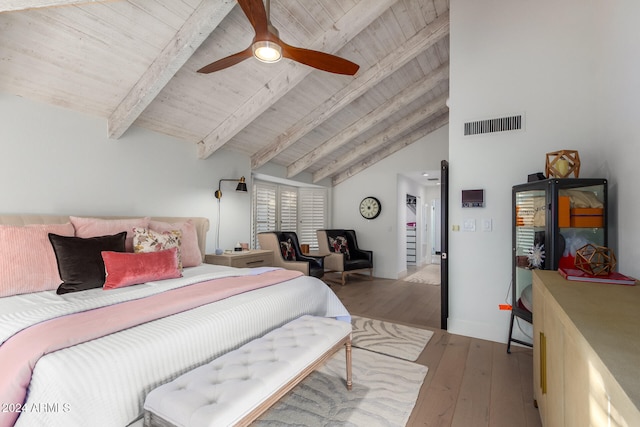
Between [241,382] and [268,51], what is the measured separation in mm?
2096

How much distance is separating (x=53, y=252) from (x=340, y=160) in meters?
4.87

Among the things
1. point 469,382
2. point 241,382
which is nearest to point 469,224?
point 469,382

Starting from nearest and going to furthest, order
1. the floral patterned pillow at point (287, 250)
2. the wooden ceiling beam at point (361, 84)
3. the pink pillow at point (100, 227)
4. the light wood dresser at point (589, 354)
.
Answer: the light wood dresser at point (589, 354), the pink pillow at point (100, 227), the wooden ceiling beam at point (361, 84), the floral patterned pillow at point (287, 250)

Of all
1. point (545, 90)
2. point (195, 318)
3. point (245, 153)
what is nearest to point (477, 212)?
point (545, 90)

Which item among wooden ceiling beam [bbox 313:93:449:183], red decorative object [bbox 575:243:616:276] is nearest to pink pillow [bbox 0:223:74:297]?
red decorative object [bbox 575:243:616:276]

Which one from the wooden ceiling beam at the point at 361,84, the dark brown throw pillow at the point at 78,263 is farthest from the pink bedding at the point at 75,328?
the wooden ceiling beam at the point at 361,84

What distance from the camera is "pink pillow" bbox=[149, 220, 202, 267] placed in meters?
3.04

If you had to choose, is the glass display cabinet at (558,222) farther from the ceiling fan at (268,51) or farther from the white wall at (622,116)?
the ceiling fan at (268,51)

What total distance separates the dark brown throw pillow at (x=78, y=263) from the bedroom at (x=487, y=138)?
755 mm

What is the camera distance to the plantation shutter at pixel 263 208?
5589 millimetres

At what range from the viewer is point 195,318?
1587mm

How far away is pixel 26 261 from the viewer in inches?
80.7

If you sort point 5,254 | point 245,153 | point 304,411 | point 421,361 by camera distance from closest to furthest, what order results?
point 304,411 < point 5,254 < point 421,361 < point 245,153

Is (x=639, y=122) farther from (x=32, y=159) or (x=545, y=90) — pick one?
(x=32, y=159)
